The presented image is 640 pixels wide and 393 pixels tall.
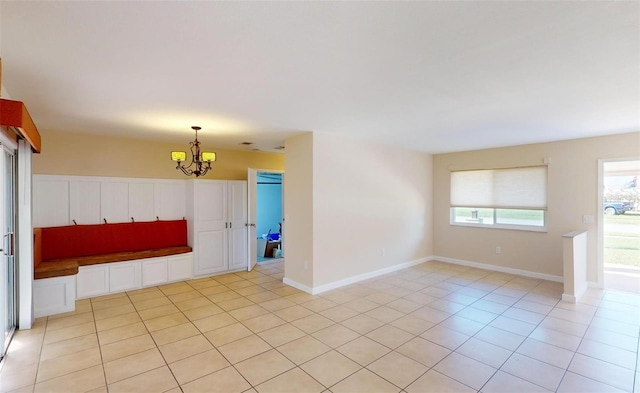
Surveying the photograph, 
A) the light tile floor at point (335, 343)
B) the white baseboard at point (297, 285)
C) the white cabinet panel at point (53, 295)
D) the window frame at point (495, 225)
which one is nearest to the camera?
the light tile floor at point (335, 343)

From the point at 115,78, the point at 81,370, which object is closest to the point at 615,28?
the point at 115,78

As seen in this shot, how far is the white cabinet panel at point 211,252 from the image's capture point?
18.1 ft

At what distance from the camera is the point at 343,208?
502 centimetres

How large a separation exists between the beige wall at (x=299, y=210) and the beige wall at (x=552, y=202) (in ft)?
12.3

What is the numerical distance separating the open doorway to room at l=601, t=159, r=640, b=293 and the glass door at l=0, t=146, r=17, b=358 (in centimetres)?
779

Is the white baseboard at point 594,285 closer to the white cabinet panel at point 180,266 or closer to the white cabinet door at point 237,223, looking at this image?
the white cabinet door at point 237,223

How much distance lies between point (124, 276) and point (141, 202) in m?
1.32

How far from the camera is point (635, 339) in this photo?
3121 millimetres

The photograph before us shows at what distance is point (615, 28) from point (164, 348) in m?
4.33

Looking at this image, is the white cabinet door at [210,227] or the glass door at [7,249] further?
the white cabinet door at [210,227]

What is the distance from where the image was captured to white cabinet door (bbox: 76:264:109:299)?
435 cm

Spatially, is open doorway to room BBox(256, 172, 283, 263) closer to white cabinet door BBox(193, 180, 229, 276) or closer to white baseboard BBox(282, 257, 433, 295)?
white cabinet door BBox(193, 180, 229, 276)

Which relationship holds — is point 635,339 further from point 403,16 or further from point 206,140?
point 206,140

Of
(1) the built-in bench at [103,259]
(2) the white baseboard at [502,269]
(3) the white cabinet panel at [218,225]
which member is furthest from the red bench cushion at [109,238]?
(2) the white baseboard at [502,269]
